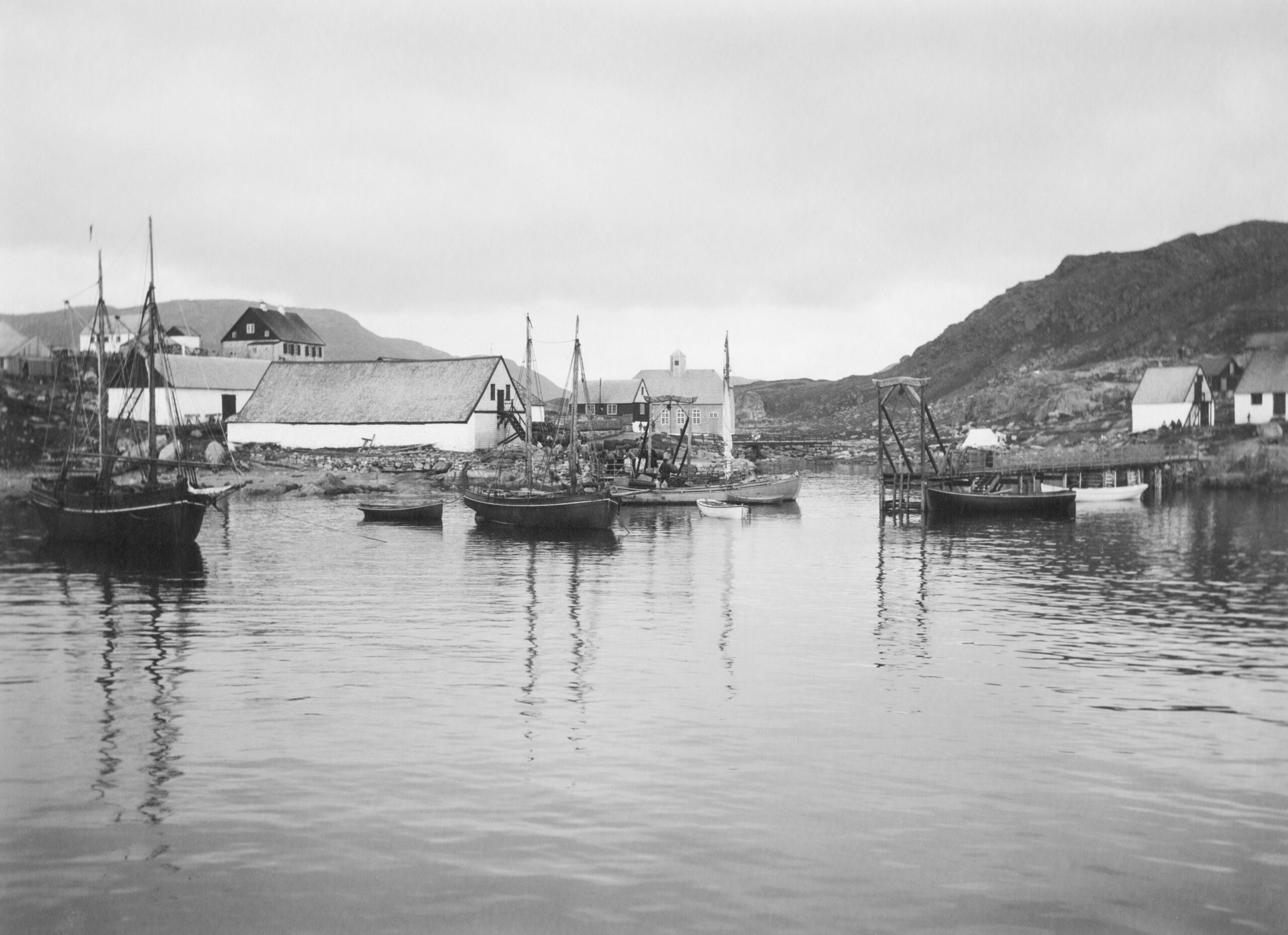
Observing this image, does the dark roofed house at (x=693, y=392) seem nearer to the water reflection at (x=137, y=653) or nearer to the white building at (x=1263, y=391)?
the white building at (x=1263, y=391)

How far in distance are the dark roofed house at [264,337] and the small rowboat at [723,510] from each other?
8538 centimetres

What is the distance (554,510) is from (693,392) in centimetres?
8839

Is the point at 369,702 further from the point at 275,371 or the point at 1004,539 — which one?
the point at 275,371

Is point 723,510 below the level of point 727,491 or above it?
below

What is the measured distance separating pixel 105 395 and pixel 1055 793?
4709 cm

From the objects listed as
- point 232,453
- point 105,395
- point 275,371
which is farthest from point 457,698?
point 275,371

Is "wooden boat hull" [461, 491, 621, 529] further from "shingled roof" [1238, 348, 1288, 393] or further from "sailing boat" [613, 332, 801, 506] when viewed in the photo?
"shingled roof" [1238, 348, 1288, 393]

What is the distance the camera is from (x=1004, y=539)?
56.2m

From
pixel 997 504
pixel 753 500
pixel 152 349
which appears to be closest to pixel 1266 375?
→ pixel 997 504

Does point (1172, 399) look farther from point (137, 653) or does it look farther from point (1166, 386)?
point (137, 653)

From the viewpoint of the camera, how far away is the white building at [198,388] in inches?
4087

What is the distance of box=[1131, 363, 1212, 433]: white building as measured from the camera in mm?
111625

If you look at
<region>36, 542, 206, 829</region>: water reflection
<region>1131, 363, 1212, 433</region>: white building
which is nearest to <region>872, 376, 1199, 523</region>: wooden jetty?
<region>1131, 363, 1212, 433</region>: white building

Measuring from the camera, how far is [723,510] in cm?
6831
